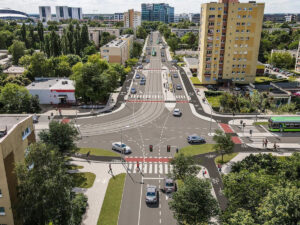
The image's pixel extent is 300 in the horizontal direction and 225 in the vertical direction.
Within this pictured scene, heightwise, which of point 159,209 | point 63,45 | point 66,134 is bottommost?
point 159,209

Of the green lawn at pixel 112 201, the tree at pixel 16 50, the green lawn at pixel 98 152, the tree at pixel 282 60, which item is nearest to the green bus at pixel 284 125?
the green lawn at pixel 98 152

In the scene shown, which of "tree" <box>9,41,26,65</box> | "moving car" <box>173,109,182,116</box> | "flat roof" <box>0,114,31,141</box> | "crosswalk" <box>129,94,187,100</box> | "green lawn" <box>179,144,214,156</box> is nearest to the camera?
"flat roof" <box>0,114,31,141</box>

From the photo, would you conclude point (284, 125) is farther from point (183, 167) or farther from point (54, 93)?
point (54, 93)

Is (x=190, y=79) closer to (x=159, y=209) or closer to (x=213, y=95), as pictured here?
(x=213, y=95)

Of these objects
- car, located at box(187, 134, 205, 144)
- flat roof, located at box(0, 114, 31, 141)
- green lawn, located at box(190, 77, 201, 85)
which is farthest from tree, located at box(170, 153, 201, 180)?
green lawn, located at box(190, 77, 201, 85)

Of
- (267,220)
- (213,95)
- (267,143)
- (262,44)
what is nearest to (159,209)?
(267,220)

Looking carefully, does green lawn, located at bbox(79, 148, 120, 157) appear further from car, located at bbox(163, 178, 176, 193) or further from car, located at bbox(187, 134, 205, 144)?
car, located at bbox(187, 134, 205, 144)

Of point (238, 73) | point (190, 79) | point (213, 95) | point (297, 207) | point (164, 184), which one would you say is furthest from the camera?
point (190, 79)
